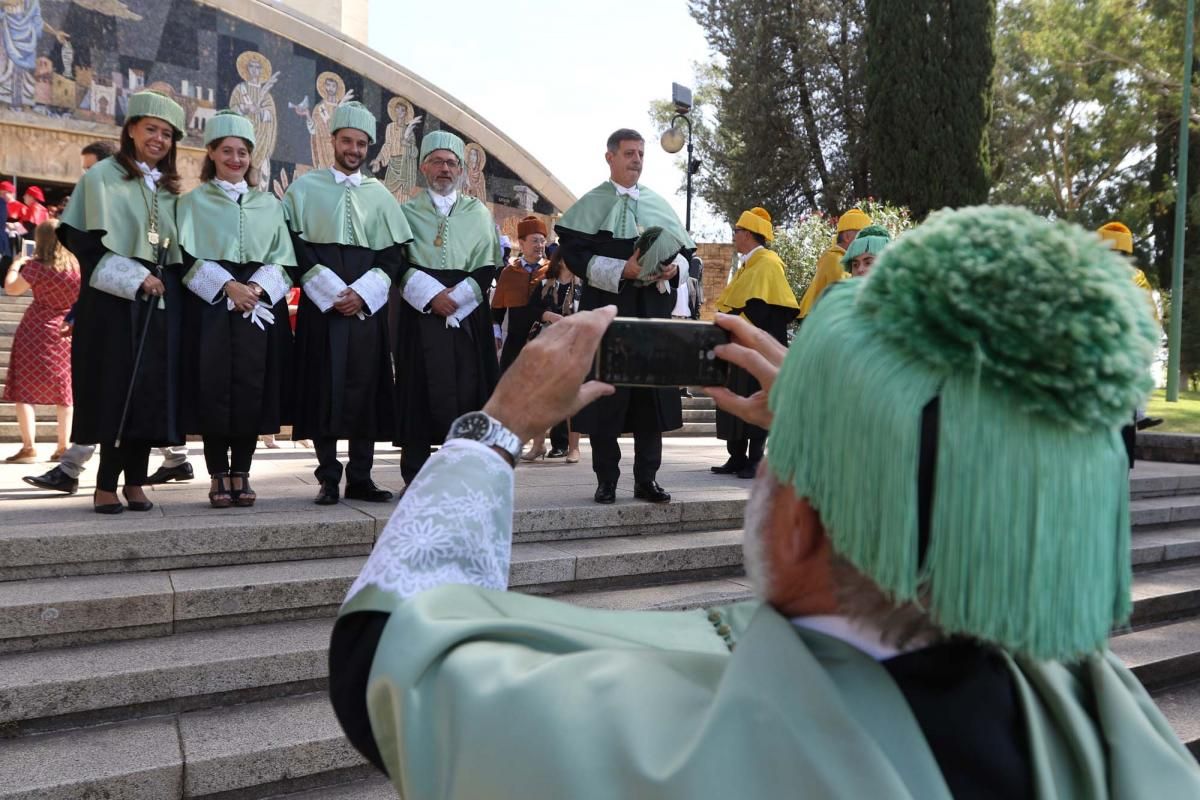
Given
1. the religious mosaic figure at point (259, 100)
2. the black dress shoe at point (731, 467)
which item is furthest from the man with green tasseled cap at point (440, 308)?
the religious mosaic figure at point (259, 100)

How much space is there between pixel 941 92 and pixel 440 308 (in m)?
22.8

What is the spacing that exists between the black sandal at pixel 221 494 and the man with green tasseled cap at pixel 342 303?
54 cm

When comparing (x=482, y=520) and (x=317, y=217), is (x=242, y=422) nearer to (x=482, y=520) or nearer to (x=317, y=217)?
(x=317, y=217)

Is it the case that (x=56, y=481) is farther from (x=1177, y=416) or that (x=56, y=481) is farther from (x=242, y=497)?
(x=1177, y=416)

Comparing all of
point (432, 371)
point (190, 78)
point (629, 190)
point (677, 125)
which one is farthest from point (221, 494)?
point (190, 78)

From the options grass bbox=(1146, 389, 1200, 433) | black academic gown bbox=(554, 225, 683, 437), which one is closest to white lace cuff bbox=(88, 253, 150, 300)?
black academic gown bbox=(554, 225, 683, 437)

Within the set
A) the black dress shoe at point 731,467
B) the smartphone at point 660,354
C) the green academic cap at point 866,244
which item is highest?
the green academic cap at point 866,244

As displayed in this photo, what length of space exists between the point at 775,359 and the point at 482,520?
1.73 ft

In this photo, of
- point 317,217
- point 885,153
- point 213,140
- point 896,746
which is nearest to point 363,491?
point 317,217

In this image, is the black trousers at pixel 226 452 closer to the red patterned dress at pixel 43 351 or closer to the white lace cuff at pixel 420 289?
the white lace cuff at pixel 420 289

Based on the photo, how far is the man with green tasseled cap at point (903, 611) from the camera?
0.87 m

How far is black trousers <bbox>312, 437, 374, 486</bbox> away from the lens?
5.49 m

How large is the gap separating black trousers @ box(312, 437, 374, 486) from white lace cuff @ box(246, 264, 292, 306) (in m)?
0.90

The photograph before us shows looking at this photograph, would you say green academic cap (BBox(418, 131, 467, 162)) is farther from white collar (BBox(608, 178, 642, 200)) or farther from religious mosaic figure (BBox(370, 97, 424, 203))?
religious mosaic figure (BBox(370, 97, 424, 203))
